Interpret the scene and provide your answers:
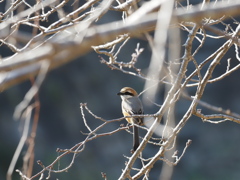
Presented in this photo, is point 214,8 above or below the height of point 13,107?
above

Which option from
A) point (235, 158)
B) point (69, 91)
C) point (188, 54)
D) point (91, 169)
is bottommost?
point (235, 158)

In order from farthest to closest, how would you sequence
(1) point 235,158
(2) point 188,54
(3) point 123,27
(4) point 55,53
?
(1) point 235,158 < (2) point 188,54 < (3) point 123,27 < (4) point 55,53

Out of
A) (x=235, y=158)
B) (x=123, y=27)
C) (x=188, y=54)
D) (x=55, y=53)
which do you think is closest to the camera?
(x=55, y=53)

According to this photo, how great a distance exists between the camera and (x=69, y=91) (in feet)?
35.6

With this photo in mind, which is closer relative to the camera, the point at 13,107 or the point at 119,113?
the point at 13,107

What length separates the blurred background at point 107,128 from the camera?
1039cm

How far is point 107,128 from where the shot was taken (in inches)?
424

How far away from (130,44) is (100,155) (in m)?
2.59

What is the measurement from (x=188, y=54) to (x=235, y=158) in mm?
7739

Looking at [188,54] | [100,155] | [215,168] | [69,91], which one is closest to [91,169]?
[100,155]

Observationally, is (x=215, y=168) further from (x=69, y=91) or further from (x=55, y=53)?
A: (x=55, y=53)

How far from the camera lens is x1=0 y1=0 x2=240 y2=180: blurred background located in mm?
10391

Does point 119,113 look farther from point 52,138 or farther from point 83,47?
point 83,47

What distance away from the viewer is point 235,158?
427 inches
